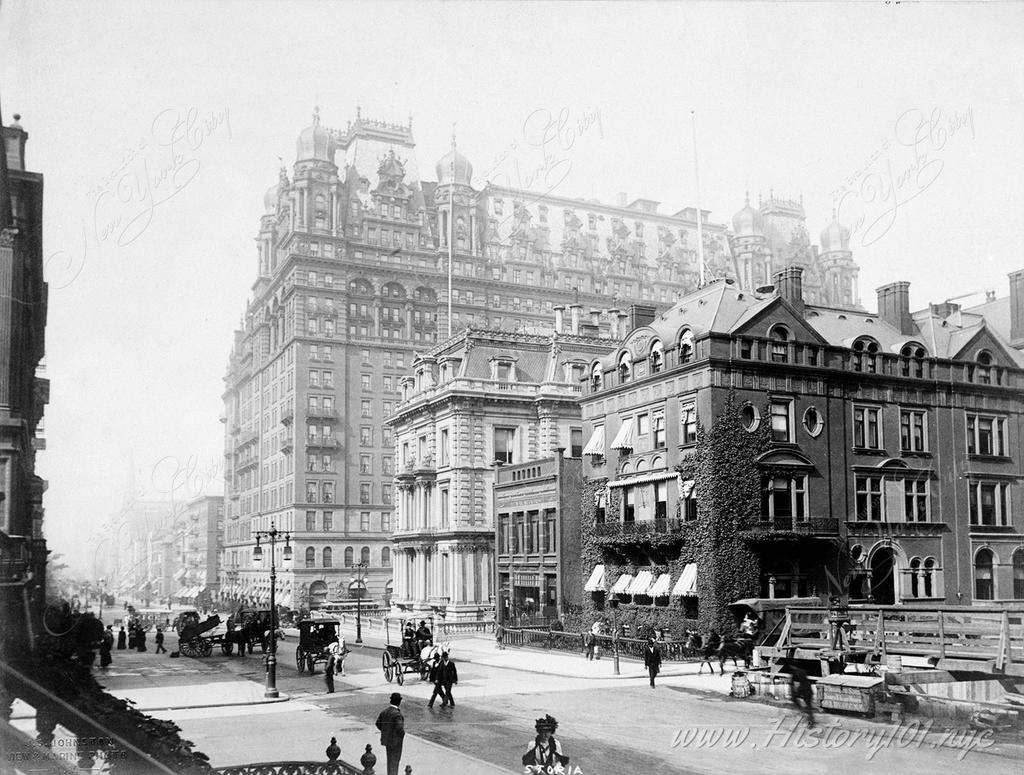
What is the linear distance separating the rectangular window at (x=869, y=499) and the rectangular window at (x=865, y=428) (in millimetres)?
1568

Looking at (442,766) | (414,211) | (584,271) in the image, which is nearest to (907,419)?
(442,766)

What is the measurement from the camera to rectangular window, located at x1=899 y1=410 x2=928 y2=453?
4569 cm

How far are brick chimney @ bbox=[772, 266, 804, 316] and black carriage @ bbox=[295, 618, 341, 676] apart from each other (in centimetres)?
2670

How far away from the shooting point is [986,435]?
44.8m

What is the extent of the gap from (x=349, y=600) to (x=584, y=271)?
45547 mm

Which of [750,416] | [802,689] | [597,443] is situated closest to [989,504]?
[750,416]

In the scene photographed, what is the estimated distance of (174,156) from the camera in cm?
2191

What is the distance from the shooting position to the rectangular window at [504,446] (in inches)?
2744

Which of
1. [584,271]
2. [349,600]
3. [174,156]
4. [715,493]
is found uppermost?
[584,271]

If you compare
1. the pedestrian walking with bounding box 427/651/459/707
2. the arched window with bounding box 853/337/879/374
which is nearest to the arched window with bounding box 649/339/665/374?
the arched window with bounding box 853/337/879/374

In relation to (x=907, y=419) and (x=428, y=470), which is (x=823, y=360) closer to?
(x=907, y=419)

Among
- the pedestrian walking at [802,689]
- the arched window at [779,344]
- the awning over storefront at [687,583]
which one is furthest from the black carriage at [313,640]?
the arched window at [779,344]

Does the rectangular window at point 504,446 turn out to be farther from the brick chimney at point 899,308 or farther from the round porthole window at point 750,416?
the brick chimney at point 899,308

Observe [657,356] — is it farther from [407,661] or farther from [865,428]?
[407,661]
